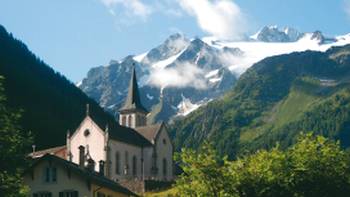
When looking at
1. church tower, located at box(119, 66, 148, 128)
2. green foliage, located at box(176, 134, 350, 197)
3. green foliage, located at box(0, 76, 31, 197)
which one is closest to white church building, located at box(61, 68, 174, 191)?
church tower, located at box(119, 66, 148, 128)

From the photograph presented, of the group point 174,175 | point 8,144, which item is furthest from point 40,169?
point 174,175

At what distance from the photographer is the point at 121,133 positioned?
13350 cm

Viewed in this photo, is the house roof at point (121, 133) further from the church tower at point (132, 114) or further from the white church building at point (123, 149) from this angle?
the church tower at point (132, 114)

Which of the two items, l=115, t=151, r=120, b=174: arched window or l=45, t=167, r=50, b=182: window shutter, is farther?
l=115, t=151, r=120, b=174: arched window

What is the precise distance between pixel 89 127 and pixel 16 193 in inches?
3070

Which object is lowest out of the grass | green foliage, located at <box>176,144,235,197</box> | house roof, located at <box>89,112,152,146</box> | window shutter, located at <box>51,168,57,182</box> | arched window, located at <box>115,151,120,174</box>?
green foliage, located at <box>176,144,235,197</box>

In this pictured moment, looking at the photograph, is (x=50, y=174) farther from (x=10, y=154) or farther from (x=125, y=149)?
(x=125, y=149)

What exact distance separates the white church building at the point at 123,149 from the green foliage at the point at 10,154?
65.7 metres

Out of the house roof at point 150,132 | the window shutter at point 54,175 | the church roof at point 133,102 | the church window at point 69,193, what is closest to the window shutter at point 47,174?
the window shutter at point 54,175

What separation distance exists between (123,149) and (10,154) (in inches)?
3115

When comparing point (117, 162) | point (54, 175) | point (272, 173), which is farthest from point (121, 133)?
point (272, 173)

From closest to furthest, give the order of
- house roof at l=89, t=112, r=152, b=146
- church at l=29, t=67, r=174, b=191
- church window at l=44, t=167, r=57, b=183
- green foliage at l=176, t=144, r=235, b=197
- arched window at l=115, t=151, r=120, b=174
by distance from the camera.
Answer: green foliage at l=176, t=144, r=235, b=197 → church window at l=44, t=167, r=57, b=183 → church at l=29, t=67, r=174, b=191 → arched window at l=115, t=151, r=120, b=174 → house roof at l=89, t=112, r=152, b=146

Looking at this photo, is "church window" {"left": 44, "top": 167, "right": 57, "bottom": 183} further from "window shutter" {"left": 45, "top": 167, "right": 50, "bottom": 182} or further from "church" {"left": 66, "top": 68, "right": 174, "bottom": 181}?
"church" {"left": 66, "top": 68, "right": 174, "bottom": 181}

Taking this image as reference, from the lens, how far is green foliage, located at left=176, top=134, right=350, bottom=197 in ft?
219
